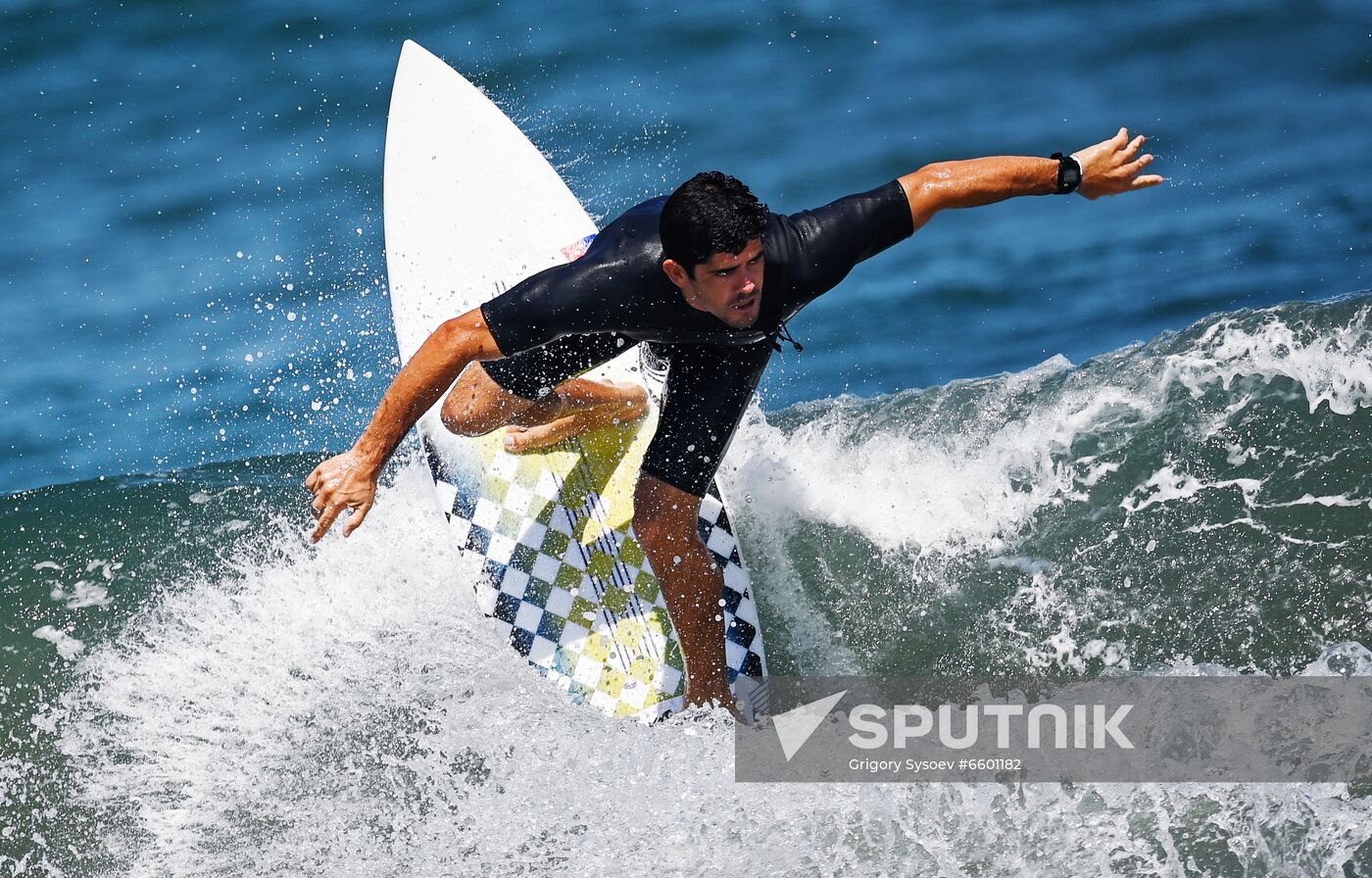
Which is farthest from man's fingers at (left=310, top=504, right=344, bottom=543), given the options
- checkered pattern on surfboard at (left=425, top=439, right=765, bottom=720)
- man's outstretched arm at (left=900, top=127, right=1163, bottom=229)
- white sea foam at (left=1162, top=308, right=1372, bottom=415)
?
white sea foam at (left=1162, top=308, right=1372, bottom=415)

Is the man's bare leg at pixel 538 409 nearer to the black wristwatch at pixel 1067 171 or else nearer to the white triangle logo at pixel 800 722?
the white triangle logo at pixel 800 722

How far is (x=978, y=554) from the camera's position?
511 centimetres

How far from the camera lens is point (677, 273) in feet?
12.4

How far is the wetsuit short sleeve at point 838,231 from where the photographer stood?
3.96 m

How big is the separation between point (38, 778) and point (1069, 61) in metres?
6.07

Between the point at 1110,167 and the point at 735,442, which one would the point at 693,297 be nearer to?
the point at 1110,167

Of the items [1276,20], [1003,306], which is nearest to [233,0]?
[1003,306]

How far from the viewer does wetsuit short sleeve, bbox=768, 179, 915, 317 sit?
3.96 metres

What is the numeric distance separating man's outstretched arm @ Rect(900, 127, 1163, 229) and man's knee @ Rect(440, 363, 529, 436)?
1.48 metres

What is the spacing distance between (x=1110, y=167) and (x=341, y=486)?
7.45ft

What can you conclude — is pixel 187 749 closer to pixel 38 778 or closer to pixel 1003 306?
pixel 38 778

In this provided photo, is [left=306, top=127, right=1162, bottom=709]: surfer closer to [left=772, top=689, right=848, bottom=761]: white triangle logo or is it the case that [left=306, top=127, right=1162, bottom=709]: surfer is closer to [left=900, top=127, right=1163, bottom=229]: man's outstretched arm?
[left=900, top=127, right=1163, bottom=229]: man's outstretched arm

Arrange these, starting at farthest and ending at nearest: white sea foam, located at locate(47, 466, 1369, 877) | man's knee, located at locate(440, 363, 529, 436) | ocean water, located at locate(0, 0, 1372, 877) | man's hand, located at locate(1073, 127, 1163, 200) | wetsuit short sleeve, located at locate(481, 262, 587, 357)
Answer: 1. man's knee, located at locate(440, 363, 529, 436)
2. ocean water, located at locate(0, 0, 1372, 877)
3. man's hand, located at locate(1073, 127, 1163, 200)
4. white sea foam, located at locate(47, 466, 1369, 877)
5. wetsuit short sleeve, located at locate(481, 262, 587, 357)

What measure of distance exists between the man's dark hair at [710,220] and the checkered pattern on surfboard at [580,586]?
5.15ft
